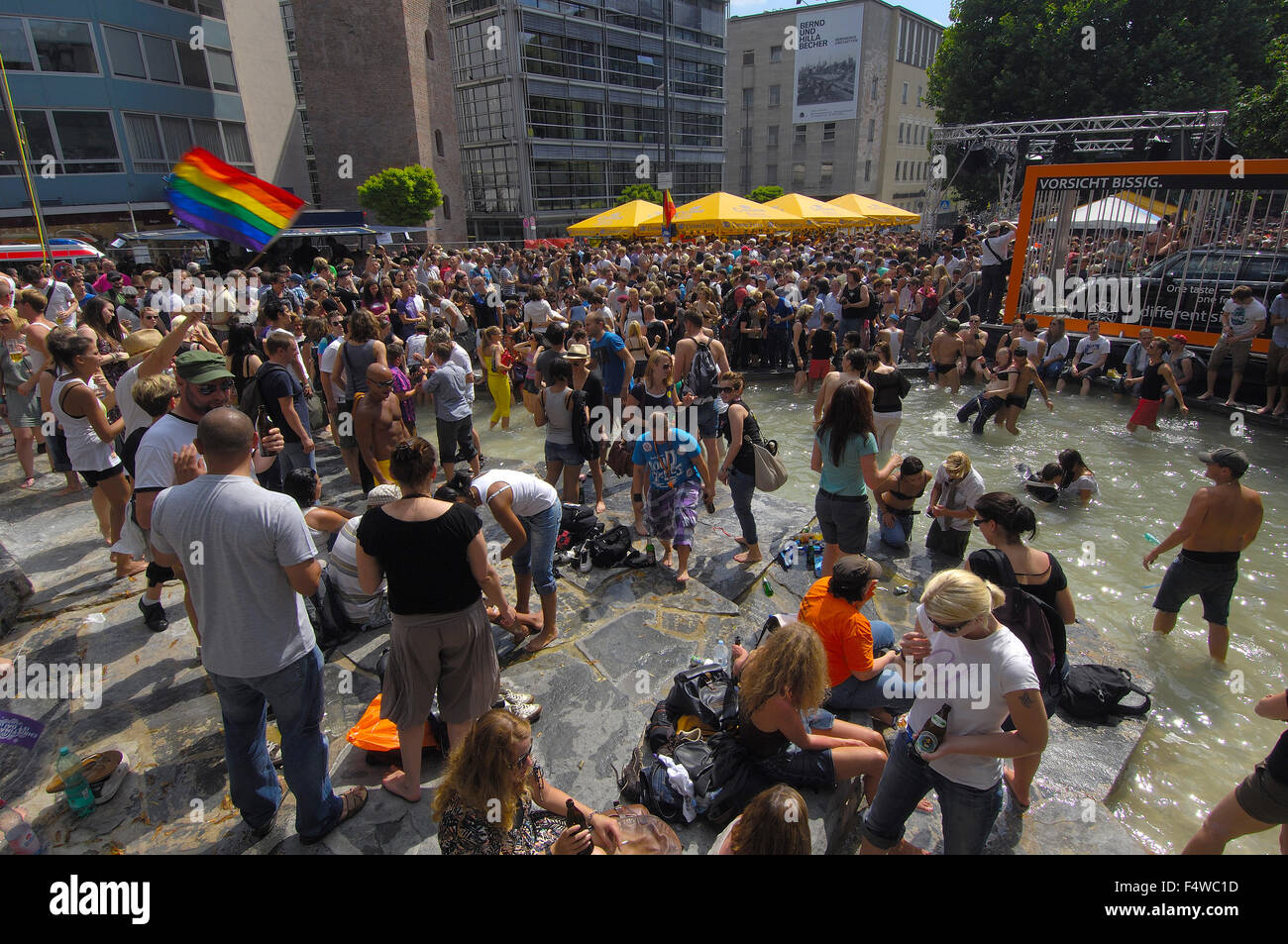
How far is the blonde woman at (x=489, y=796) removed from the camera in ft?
8.05

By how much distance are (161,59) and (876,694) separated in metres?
34.2

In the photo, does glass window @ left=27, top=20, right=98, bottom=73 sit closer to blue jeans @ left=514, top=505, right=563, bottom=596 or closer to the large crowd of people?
the large crowd of people

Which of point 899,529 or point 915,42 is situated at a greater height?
point 915,42

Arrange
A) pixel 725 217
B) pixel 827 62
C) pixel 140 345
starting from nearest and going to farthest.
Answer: pixel 140 345 → pixel 725 217 → pixel 827 62

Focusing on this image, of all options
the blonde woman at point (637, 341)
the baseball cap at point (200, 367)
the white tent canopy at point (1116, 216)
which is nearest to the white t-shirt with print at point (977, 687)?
the baseball cap at point (200, 367)

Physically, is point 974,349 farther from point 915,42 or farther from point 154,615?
point 915,42

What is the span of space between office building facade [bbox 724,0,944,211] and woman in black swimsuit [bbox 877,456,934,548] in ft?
190

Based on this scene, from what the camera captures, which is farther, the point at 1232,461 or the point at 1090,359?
the point at 1090,359

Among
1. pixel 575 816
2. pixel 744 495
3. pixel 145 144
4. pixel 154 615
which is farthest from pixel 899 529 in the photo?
pixel 145 144

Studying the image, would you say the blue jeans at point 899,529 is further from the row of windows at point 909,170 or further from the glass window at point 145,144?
the row of windows at point 909,170

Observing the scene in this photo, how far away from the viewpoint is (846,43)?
5416cm

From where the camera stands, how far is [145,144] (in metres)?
25.2

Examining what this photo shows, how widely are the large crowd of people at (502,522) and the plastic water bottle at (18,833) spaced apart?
77 centimetres
